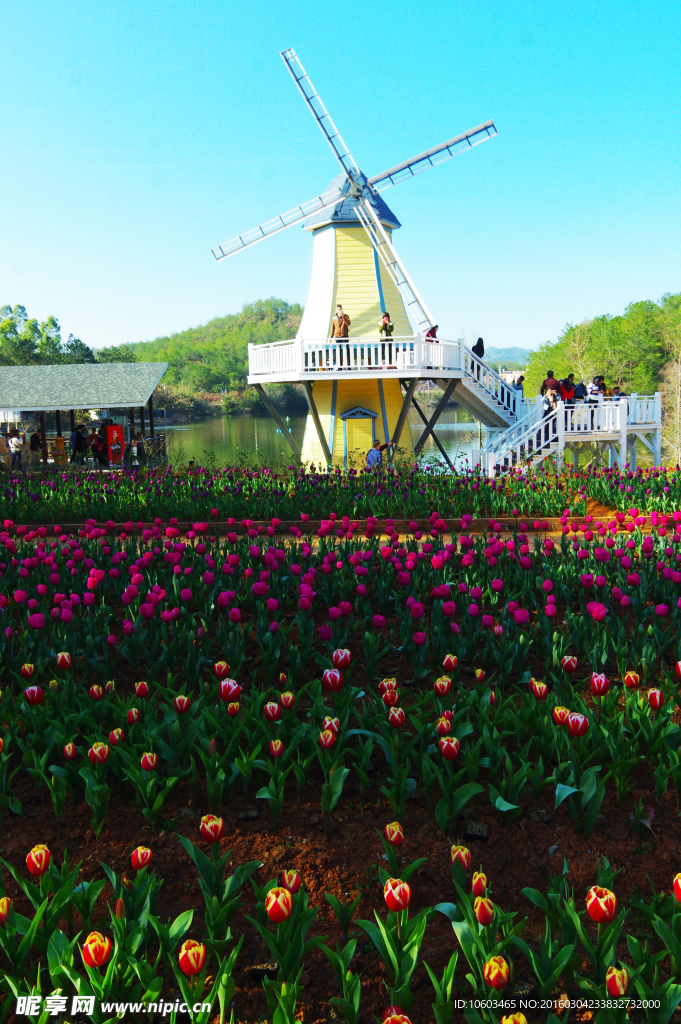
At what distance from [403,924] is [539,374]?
105 m

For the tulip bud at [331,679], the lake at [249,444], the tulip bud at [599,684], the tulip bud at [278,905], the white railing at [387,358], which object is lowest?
the tulip bud at [278,905]

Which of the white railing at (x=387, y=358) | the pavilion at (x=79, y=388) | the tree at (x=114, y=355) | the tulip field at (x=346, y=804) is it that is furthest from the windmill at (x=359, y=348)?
the tree at (x=114, y=355)

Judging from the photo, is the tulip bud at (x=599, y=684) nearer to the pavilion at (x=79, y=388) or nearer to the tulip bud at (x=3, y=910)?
the tulip bud at (x=3, y=910)

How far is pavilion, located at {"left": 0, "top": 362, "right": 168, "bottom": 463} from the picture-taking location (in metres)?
26.9

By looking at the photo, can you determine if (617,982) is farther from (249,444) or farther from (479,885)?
(249,444)

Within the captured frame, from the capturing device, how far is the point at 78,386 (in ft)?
95.5

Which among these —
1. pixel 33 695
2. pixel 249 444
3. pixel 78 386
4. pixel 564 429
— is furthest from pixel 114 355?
pixel 33 695

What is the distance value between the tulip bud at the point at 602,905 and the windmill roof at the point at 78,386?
84.4 ft

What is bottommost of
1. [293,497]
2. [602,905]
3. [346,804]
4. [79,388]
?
[346,804]

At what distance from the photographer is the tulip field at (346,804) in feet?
7.14

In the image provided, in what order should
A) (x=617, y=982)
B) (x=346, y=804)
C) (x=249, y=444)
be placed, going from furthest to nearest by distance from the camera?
(x=249, y=444)
(x=346, y=804)
(x=617, y=982)

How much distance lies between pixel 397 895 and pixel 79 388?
96.4 feet

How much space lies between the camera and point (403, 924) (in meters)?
2.25

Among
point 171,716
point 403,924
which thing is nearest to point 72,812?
point 171,716
